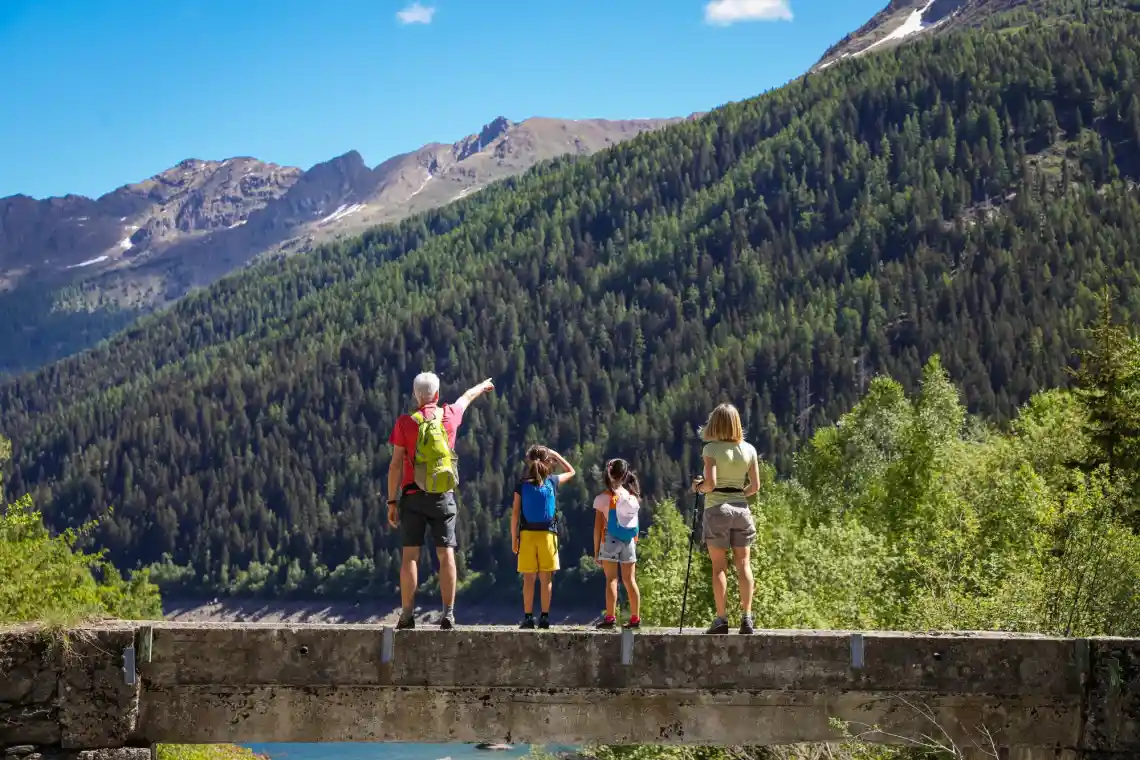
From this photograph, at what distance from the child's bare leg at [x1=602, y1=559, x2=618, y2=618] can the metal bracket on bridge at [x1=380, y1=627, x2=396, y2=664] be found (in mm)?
2677

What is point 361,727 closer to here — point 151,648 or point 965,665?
point 151,648

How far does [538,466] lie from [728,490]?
2.26m

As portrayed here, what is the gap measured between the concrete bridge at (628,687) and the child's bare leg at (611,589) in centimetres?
154

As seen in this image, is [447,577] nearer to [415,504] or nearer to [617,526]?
[415,504]

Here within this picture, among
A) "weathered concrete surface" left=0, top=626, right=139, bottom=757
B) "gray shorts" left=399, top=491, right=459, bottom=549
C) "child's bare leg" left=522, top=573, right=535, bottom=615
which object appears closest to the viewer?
"weathered concrete surface" left=0, top=626, right=139, bottom=757

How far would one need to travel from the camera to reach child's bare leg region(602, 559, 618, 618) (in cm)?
1431

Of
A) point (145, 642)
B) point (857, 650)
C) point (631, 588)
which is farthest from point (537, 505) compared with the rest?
point (145, 642)

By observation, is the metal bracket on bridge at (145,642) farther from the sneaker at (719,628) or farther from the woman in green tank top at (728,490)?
the woman in green tank top at (728,490)

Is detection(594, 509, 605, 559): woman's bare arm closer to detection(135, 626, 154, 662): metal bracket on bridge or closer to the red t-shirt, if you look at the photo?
the red t-shirt

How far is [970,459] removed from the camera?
163ft

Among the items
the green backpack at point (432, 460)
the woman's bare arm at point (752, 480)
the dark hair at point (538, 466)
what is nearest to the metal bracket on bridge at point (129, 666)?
the green backpack at point (432, 460)

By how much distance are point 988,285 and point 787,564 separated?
490 feet

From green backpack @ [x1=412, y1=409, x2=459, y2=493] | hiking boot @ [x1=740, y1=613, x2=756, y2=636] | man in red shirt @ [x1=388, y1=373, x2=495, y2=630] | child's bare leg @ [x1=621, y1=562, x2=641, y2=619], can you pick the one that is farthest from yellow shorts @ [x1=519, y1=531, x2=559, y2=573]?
hiking boot @ [x1=740, y1=613, x2=756, y2=636]

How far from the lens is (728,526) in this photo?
1366 cm
